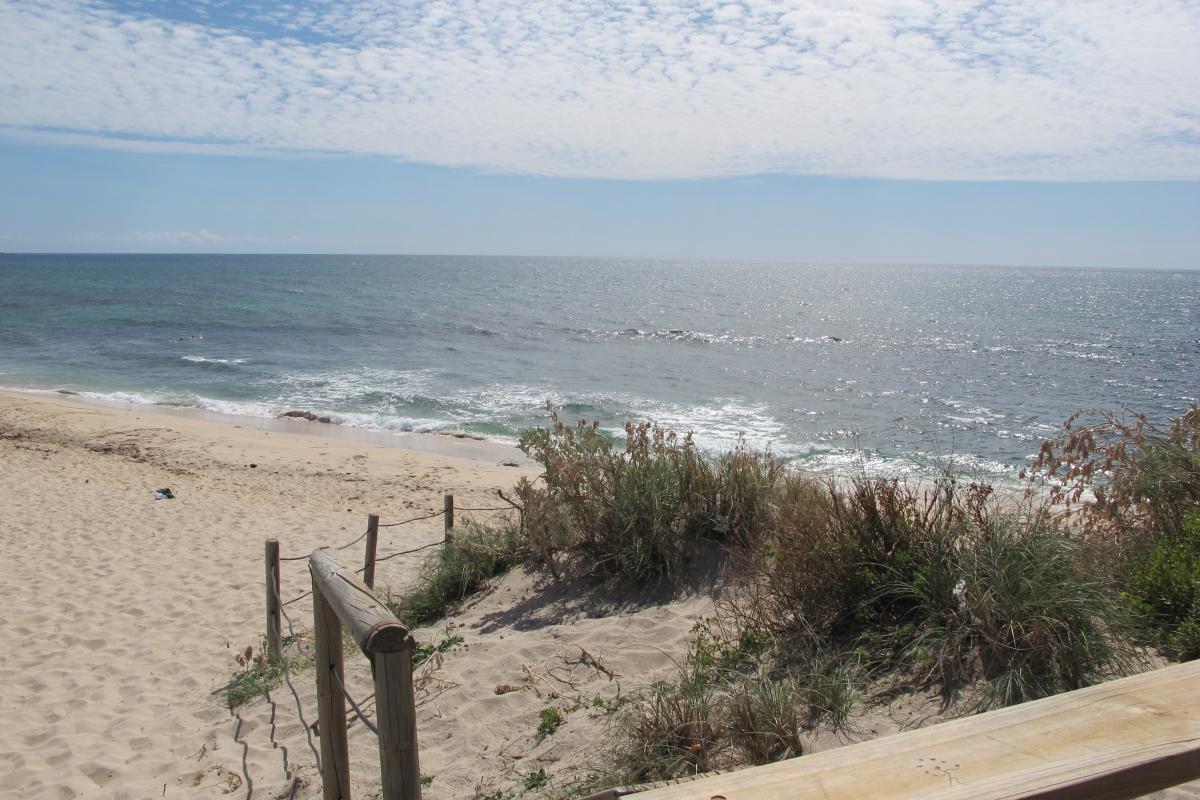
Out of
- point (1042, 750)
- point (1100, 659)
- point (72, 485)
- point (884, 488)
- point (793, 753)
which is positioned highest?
point (1042, 750)

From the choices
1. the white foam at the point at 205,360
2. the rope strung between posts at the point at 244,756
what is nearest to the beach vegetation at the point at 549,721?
the rope strung between posts at the point at 244,756

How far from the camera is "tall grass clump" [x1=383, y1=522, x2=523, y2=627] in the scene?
6.92 metres

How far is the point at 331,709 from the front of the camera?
386 cm

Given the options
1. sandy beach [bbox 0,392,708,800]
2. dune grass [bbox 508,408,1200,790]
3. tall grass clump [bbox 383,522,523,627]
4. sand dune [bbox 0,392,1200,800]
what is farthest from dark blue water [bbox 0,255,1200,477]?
tall grass clump [bbox 383,522,523,627]

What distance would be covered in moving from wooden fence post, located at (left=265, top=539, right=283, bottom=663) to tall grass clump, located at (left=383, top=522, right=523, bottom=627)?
0.85 m

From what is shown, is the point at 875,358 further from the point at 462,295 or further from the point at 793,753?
the point at 462,295

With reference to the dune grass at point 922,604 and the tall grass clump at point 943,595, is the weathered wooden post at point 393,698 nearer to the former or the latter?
the dune grass at point 922,604

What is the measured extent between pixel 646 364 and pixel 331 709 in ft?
97.0

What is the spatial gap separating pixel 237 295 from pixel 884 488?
67723 mm

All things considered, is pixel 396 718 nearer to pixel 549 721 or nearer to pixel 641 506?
pixel 549 721

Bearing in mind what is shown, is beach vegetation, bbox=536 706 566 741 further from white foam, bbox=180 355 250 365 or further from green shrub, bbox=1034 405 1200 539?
white foam, bbox=180 355 250 365

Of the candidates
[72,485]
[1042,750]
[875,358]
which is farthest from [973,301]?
[1042,750]

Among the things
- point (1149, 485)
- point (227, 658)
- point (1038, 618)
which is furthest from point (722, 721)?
point (227, 658)

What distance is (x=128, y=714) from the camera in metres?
5.66
